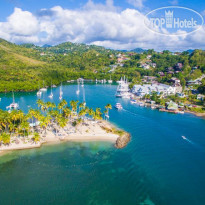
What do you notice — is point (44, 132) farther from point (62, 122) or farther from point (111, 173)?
point (111, 173)

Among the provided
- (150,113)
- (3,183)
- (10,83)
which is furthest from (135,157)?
(10,83)

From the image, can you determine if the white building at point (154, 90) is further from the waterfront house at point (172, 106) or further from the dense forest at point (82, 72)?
the waterfront house at point (172, 106)

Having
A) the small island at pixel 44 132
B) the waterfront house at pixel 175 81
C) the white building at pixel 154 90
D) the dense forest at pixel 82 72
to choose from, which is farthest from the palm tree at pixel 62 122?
the waterfront house at pixel 175 81

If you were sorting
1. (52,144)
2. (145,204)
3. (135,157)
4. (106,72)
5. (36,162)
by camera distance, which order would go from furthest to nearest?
(106,72) → (52,144) → (135,157) → (36,162) → (145,204)

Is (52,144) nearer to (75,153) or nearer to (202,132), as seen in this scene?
(75,153)

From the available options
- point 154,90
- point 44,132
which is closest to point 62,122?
point 44,132

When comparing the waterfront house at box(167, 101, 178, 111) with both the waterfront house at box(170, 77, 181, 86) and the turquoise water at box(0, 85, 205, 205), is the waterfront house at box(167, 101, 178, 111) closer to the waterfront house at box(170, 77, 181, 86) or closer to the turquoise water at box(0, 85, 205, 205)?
the turquoise water at box(0, 85, 205, 205)
